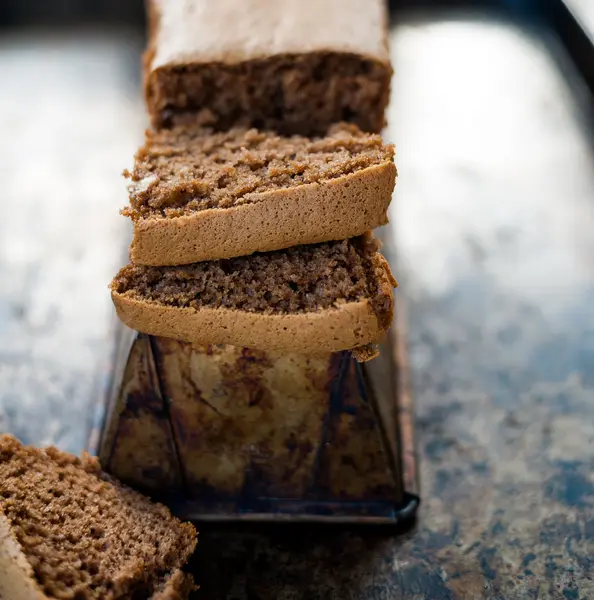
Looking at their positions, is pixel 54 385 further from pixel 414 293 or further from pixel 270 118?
pixel 414 293

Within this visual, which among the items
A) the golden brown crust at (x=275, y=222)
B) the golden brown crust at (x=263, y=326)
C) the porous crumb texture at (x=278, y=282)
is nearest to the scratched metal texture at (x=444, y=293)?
the golden brown crust at (x=263, y=326)

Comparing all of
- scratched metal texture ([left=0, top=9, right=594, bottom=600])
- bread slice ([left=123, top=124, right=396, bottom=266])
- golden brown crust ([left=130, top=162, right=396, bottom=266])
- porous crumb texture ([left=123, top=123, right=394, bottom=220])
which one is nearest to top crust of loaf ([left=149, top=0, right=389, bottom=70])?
porous crumb texture ([left=123, top=123, right=394, bottom=220])

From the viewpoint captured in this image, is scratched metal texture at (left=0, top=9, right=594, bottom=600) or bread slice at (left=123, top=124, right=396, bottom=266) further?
scratched metal texture at (left=0, top=9, right=594, bottom=600)

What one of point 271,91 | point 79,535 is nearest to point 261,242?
point 271,91

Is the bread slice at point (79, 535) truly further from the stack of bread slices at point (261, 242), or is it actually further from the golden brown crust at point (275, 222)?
the golden brown crust at point (275, 222)

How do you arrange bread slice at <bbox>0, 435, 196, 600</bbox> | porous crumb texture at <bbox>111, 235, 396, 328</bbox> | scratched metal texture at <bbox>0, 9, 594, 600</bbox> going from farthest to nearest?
scratched metal texture at <bbox>0, 9, 594, 600</bbox>, porous crumb texture at <bbox>111, 235, 396, 328</bbox>, bread slice at <bbox>0, 435, 196, 600</bbox>

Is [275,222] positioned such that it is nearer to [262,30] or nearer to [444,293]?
[262,30]

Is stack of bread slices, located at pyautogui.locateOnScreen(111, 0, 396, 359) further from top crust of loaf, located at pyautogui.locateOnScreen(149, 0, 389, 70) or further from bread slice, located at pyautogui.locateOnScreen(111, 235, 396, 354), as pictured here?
top crust of loaf, located at pyautogui.locateOnScreen(149, 0, 389, 70)
